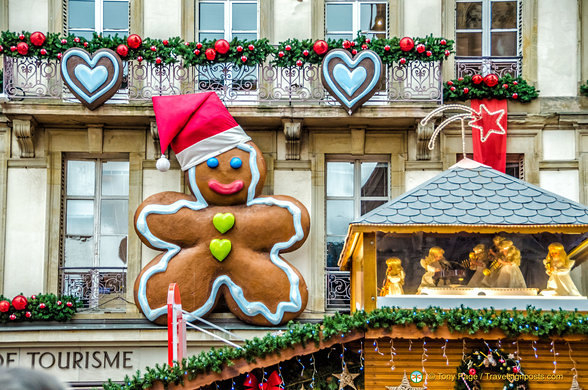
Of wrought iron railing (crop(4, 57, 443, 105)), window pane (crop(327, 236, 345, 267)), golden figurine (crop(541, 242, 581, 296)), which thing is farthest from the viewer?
window pane (crop(327, 236, 345, 267))

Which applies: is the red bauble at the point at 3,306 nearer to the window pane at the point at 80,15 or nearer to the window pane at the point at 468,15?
the window pane at the point at 80,15

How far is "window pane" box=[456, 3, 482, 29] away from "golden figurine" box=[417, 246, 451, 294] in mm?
6255

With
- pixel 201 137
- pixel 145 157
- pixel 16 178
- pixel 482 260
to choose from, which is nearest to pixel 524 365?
pixel 482 260

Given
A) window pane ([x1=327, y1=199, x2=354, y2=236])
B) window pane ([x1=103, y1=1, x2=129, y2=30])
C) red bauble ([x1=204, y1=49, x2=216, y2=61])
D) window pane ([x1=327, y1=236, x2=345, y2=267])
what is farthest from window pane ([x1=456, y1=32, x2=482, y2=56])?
window pane ([x1=103, y1=1, x2=129, y2=30])

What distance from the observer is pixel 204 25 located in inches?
606

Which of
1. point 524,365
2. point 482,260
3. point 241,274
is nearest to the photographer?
point 524,365

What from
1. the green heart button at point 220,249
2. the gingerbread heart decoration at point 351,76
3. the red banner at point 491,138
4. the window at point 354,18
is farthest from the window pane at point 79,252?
the red banner at point 491,138

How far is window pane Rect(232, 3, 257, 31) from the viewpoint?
15375 mm

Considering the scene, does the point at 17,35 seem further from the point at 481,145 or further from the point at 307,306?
the point at 481,145

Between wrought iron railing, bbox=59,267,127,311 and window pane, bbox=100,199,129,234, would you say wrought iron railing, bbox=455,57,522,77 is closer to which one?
window pane, bbox=100,199,129,234

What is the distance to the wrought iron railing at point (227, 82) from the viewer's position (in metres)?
14.5

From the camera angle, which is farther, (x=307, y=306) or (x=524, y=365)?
(x=307, y=306)

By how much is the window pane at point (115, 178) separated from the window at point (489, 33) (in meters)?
5.67

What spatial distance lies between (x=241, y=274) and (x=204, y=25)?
4.19 metres
